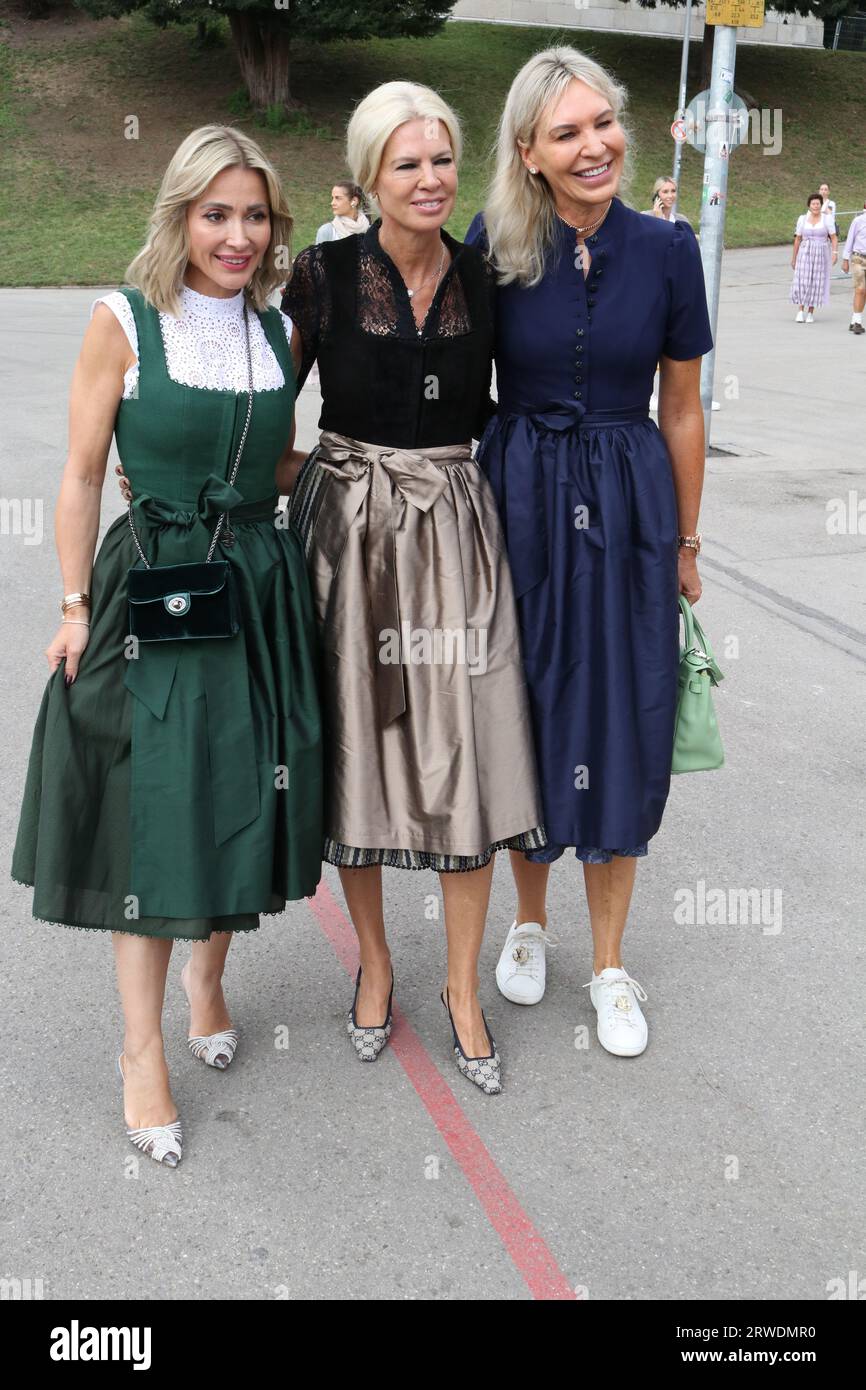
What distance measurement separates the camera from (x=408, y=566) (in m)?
2.84

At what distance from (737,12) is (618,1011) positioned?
732 cm

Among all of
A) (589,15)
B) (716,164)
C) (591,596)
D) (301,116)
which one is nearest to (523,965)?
(591,596)

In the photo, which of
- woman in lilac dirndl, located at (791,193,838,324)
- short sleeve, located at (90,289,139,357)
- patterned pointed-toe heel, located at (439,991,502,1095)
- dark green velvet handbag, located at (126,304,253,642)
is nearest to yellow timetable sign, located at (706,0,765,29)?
short sleeve, located at (90,289,139,357)

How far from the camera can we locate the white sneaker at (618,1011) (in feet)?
10.6

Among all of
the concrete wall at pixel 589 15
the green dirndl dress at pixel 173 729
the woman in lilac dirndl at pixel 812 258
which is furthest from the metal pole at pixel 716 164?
the concrete wall at pixel 589 15

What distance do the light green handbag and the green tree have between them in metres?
31.1

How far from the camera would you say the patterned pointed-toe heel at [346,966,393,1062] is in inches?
126

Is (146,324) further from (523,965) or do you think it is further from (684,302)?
(523,965)

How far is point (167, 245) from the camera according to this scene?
2627mm

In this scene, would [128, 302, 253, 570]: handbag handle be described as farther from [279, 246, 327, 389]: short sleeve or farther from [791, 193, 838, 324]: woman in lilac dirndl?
[791, 193, 838, 324]: woman in lilac dirndl

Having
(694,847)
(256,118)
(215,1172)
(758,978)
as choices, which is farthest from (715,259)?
(256,118)

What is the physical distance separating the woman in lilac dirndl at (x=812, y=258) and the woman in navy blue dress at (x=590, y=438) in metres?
15.8
